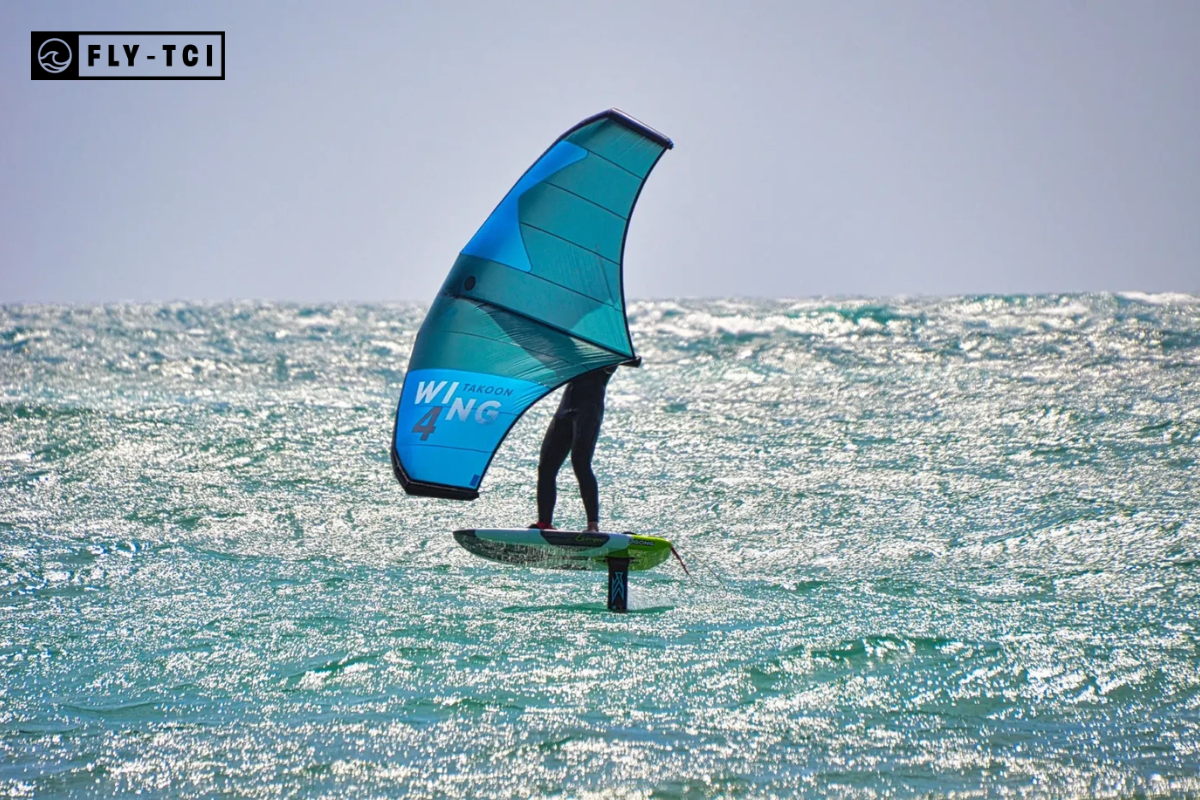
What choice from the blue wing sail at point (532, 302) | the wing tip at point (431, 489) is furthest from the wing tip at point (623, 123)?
the wing tip at point (431, 489)

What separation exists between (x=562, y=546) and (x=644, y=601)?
1.18 metres

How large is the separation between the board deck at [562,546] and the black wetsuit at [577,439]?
0.18 m

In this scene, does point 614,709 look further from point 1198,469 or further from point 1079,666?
point 1198,469

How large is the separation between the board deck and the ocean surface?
18.0 inches

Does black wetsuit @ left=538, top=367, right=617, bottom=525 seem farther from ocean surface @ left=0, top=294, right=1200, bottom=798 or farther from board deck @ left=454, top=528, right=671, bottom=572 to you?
ocean surface @ left=0, top=294, right=1200, bottom=798

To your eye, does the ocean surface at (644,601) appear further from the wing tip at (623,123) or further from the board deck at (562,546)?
the wing tip at (623,123)

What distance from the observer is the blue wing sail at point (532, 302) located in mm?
6898

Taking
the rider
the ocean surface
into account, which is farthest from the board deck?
the ocean surface

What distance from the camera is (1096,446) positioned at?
12.3 metres

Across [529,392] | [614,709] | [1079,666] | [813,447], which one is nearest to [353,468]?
[813,447]

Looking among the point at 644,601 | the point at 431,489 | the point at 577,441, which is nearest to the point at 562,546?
the point at 577,441

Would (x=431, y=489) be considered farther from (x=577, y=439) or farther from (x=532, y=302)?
(x=532, y=302)

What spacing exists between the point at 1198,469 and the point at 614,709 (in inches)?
305

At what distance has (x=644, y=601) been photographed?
793 cm
